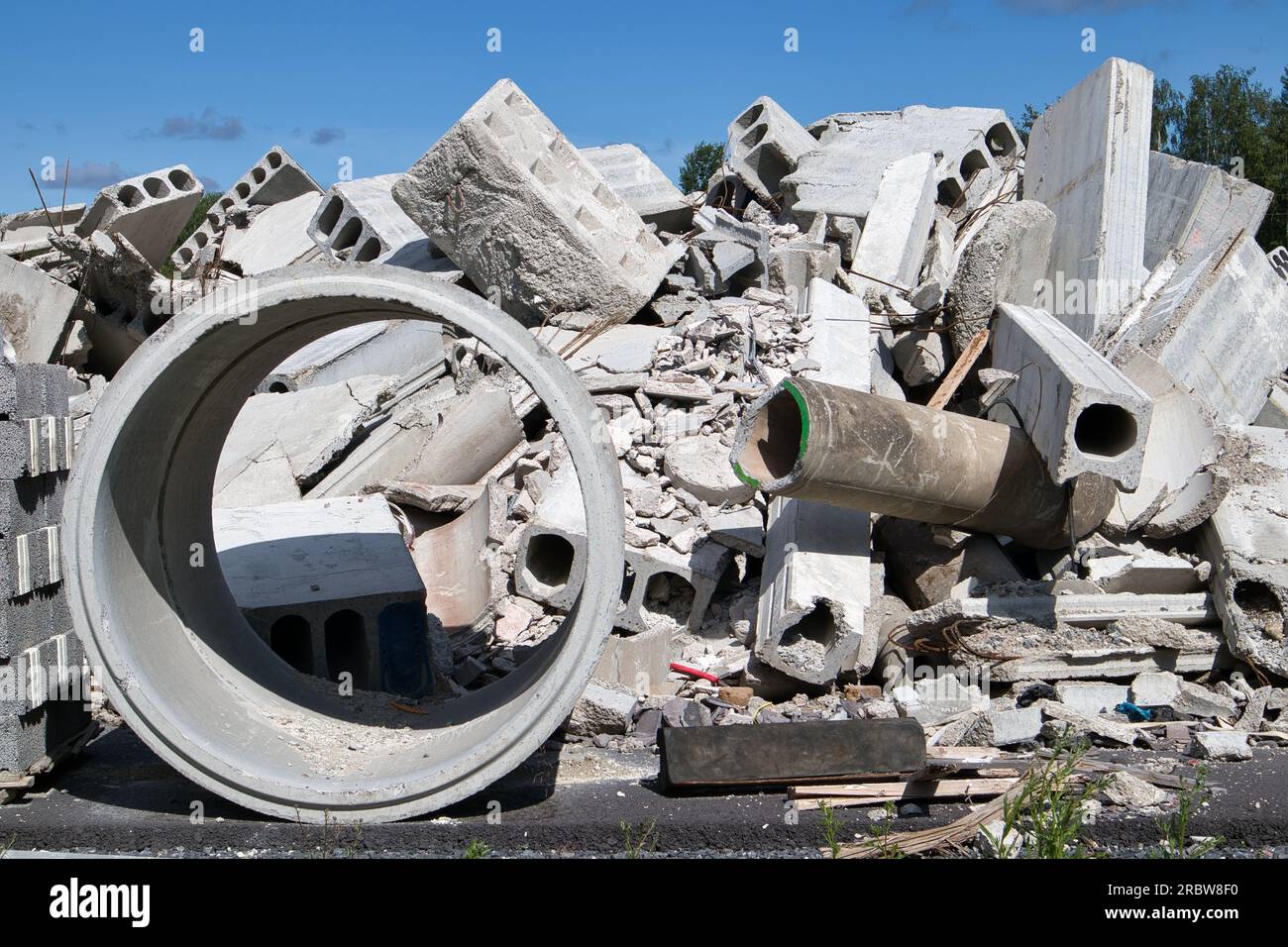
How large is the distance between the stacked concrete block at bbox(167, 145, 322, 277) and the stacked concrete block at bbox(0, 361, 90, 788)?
9.71 m

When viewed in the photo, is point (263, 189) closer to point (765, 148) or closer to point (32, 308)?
point (32, 308)

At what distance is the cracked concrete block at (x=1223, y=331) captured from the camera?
22.4 ft

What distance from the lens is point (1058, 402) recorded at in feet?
16.8

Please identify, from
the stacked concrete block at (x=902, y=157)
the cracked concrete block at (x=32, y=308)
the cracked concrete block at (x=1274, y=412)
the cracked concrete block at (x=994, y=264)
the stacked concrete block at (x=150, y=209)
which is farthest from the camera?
the stacked concrete block at (x=150, y=209)

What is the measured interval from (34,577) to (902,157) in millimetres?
9089

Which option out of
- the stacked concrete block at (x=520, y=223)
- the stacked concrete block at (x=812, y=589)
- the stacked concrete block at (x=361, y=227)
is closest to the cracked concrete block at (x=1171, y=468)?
the stacked concrete block at (x=812, y=589)

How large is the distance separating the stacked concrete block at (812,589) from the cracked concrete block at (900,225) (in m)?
3.61

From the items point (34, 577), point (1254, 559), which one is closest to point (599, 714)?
point (34, 577)

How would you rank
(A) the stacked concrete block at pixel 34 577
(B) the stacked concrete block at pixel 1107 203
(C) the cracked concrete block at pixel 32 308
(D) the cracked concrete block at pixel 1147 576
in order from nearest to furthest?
1. (A) the stacked concrete block at pixel 34 577
2. (D) the cracked concrete block at pixel 1147 576
3. (B) the stacked concrete block at pixel 1107 203
4. (C) the cracked concrete block at pixel 32 308

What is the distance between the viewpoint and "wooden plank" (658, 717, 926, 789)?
402 cm

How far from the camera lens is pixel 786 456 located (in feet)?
18.2

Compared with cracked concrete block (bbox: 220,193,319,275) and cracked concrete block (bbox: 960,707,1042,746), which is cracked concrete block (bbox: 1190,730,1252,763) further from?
cracked concrete block (bbox: 220,193,319,275)

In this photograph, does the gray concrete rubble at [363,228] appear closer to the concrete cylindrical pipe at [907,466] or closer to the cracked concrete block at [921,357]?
the cracked concrete block at [921,357]
